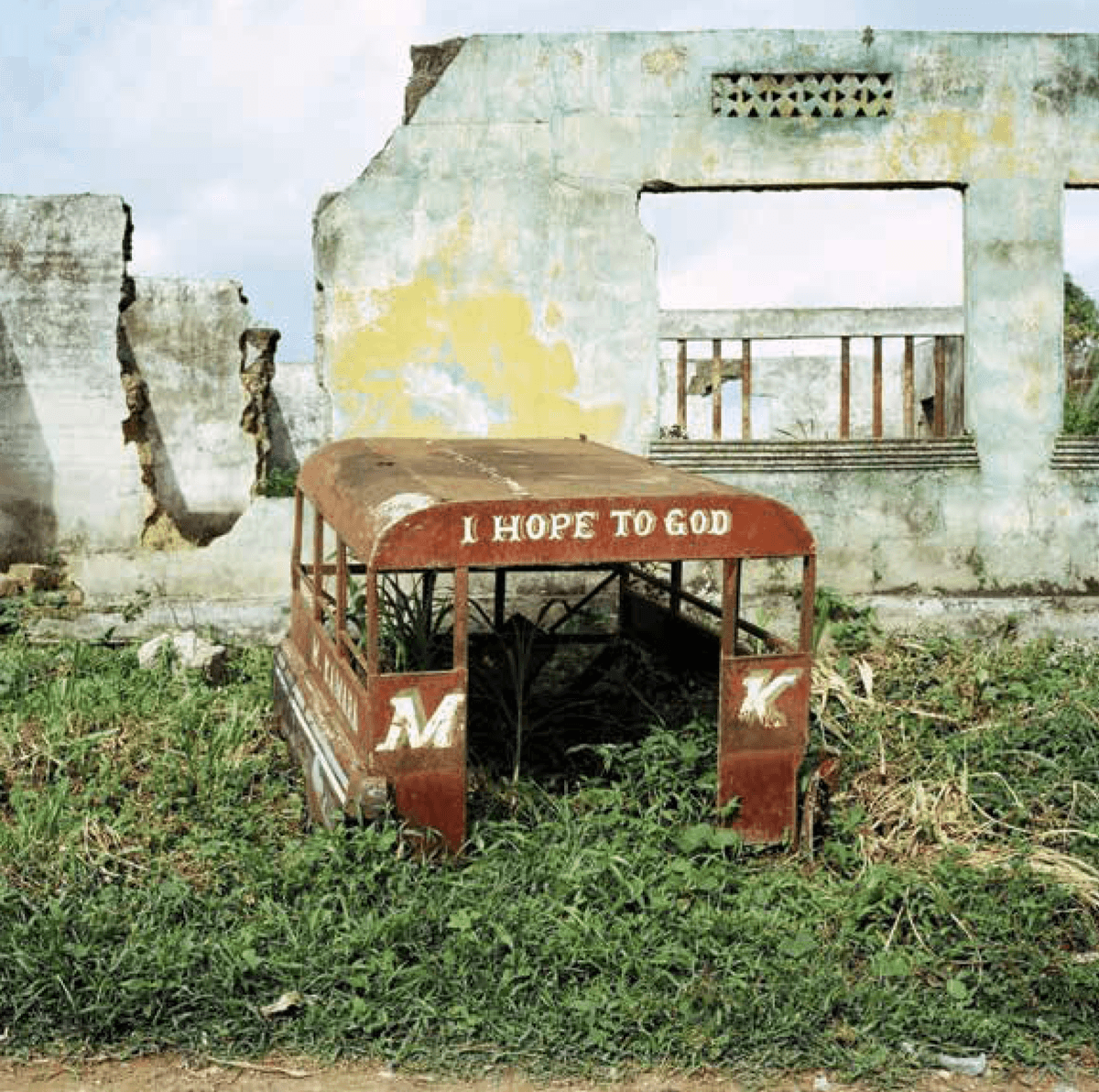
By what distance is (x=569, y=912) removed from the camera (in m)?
5.32

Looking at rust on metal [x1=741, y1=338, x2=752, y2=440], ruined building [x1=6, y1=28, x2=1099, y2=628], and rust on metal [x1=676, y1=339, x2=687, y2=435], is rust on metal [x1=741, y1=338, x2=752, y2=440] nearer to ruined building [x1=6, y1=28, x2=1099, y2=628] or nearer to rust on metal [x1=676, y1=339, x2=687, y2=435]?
ruined building [x1=6, y1=28, x2=1099, y2=628]

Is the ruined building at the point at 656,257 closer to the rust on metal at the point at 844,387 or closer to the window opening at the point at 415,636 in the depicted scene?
the rust on metal at the point at 844,387

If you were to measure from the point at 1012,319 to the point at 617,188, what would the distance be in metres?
2.79

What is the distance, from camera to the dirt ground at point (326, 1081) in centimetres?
448

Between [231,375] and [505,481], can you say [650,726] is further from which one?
[231,375]

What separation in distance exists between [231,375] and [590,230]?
292 inches

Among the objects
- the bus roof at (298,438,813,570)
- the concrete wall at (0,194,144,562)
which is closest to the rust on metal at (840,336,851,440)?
the bus roof at (298,438,813,570)

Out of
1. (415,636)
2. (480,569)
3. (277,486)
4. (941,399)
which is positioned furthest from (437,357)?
(277,486)

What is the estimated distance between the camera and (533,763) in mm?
6801

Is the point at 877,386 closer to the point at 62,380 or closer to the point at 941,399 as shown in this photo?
the point at 941,399

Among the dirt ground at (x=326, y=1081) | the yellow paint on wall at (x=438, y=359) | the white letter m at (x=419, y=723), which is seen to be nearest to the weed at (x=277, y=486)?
the yellow paint on wall at (x=438, y=359)

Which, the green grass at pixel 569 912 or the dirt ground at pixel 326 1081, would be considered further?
the green grass at pixel 569 912

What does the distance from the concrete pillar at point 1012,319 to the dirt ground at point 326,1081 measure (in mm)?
5904

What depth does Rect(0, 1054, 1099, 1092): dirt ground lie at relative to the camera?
4.48m
